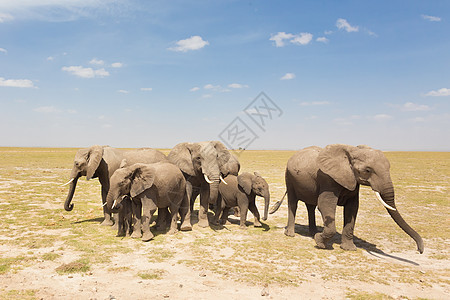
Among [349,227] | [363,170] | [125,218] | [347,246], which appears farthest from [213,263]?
[363,170]

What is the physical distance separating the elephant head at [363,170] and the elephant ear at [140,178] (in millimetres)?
5139

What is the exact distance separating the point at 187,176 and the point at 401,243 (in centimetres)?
761

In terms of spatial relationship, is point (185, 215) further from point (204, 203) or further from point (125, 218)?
point (125, 218)

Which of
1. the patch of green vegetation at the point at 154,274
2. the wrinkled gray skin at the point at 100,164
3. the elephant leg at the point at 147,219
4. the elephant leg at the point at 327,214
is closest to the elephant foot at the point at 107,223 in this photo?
the wrinkled gray skin at the point at 100,164

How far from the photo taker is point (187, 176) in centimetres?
1055

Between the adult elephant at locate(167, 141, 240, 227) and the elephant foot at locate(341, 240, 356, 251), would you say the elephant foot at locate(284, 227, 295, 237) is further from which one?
the adult elephant at locate(167, 141, 240, 227)

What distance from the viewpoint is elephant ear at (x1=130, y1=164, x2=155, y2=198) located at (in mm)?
8602

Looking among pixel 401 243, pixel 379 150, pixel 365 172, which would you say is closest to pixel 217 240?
pixel 365 172

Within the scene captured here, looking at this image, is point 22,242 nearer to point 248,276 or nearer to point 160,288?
point 160,288

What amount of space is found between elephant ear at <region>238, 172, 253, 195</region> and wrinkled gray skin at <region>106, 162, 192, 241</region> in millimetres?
2219

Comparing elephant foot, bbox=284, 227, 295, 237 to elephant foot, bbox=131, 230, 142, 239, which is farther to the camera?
elephant foot, bbox=284, 227, 295, 237

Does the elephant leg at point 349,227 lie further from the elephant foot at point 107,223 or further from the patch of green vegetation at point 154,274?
the elephant foot at point 107,223

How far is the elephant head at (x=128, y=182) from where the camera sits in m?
8.36

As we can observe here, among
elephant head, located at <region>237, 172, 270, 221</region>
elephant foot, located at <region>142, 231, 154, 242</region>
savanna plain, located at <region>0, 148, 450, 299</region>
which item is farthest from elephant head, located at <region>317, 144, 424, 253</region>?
elephant foot, located at <region>142, 231, 154, 242</region>
